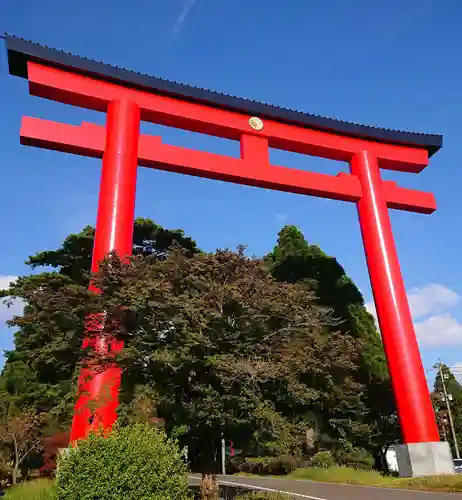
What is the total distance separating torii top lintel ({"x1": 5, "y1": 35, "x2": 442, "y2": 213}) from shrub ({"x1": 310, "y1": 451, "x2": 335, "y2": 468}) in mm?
11085

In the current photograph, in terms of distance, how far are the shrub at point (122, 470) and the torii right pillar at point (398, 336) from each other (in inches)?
350

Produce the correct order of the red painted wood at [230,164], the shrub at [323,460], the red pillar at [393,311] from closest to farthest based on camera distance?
the red painted wood at [230,164] → the red pillar at [393,311] → the shrub at [323,460]

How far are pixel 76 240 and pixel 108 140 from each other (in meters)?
10.6

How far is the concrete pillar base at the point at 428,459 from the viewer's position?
12.8m

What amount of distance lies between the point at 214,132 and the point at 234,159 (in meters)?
1.47

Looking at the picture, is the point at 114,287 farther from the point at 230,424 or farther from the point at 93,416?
the point at 230,424

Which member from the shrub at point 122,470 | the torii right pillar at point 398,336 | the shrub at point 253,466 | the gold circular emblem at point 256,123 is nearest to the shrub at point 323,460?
the shrub at point 253,466

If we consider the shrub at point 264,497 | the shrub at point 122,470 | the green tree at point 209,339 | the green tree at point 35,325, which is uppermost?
the green tree at point 35,325

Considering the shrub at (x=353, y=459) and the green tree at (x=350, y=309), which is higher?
the green tree at (x=350, y=309)

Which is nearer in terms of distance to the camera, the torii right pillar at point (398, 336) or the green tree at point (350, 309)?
the torii right pillar at point (398, 336)

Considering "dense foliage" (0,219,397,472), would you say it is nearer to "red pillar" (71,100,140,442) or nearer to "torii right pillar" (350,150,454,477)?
"red pillar" (71,100,140,442)

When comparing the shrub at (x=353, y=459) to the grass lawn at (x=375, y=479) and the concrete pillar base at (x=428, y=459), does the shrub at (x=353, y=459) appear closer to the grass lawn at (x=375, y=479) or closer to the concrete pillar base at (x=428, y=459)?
the grass lawn at (x=375, y=479)

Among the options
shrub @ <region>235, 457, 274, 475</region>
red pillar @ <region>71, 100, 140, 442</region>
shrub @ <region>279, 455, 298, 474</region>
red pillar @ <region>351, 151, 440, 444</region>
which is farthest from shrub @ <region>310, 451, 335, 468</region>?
red pillar @ <region>71, 100, 140, 442</region>

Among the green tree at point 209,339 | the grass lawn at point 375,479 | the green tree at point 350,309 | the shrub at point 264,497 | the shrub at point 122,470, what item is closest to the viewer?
the shrub at point 122,470
